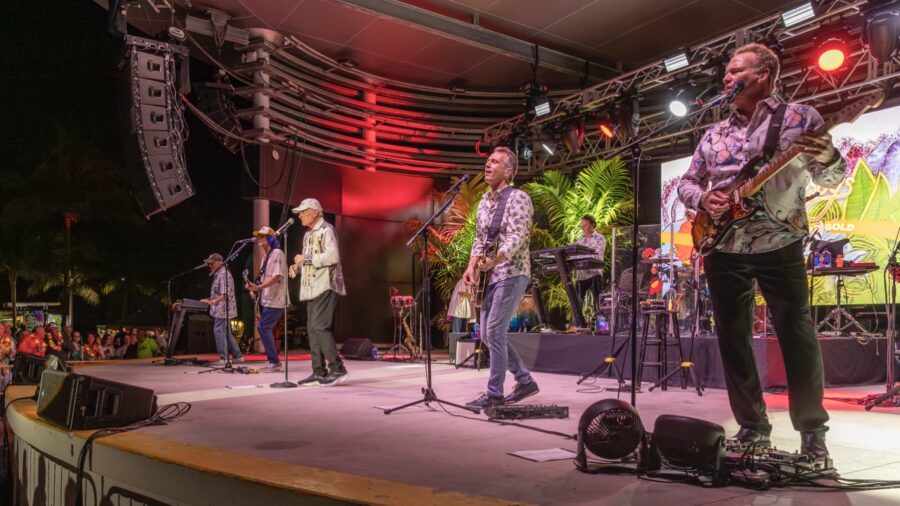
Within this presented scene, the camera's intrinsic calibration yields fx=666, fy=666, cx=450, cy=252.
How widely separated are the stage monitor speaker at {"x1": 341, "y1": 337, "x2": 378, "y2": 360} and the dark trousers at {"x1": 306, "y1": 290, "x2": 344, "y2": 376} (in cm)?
461

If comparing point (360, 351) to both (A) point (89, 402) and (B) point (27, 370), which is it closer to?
(B) point (27, 370)

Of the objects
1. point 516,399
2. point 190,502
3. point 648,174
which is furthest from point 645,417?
point 648,174

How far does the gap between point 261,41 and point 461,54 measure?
→ 4046mm

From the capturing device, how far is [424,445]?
359cm

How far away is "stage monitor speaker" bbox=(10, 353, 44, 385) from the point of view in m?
6.30

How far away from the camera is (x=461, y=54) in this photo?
550 inches

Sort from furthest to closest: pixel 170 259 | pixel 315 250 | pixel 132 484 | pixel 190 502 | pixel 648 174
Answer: pixel 170 259
pixel 648 174
pixel 315 250
pixel 132 484
pixel 190 502

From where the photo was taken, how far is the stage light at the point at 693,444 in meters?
2.65

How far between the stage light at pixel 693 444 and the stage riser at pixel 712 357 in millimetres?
3592

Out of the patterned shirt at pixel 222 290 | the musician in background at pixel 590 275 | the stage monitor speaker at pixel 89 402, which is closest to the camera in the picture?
the stage monitor speaker at pixel 89 402

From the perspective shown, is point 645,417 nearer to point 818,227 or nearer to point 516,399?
point 516,399

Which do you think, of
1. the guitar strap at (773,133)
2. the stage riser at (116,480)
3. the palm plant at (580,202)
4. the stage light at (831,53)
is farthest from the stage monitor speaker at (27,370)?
the stage light at (831,53)

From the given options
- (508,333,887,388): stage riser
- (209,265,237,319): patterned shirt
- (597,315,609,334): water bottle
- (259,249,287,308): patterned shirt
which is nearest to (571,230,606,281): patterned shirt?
(597,315,609,334): water bottle

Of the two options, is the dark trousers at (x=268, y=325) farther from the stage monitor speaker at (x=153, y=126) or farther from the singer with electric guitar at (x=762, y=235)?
the singer with electric guitar at (x=762, y=235)
